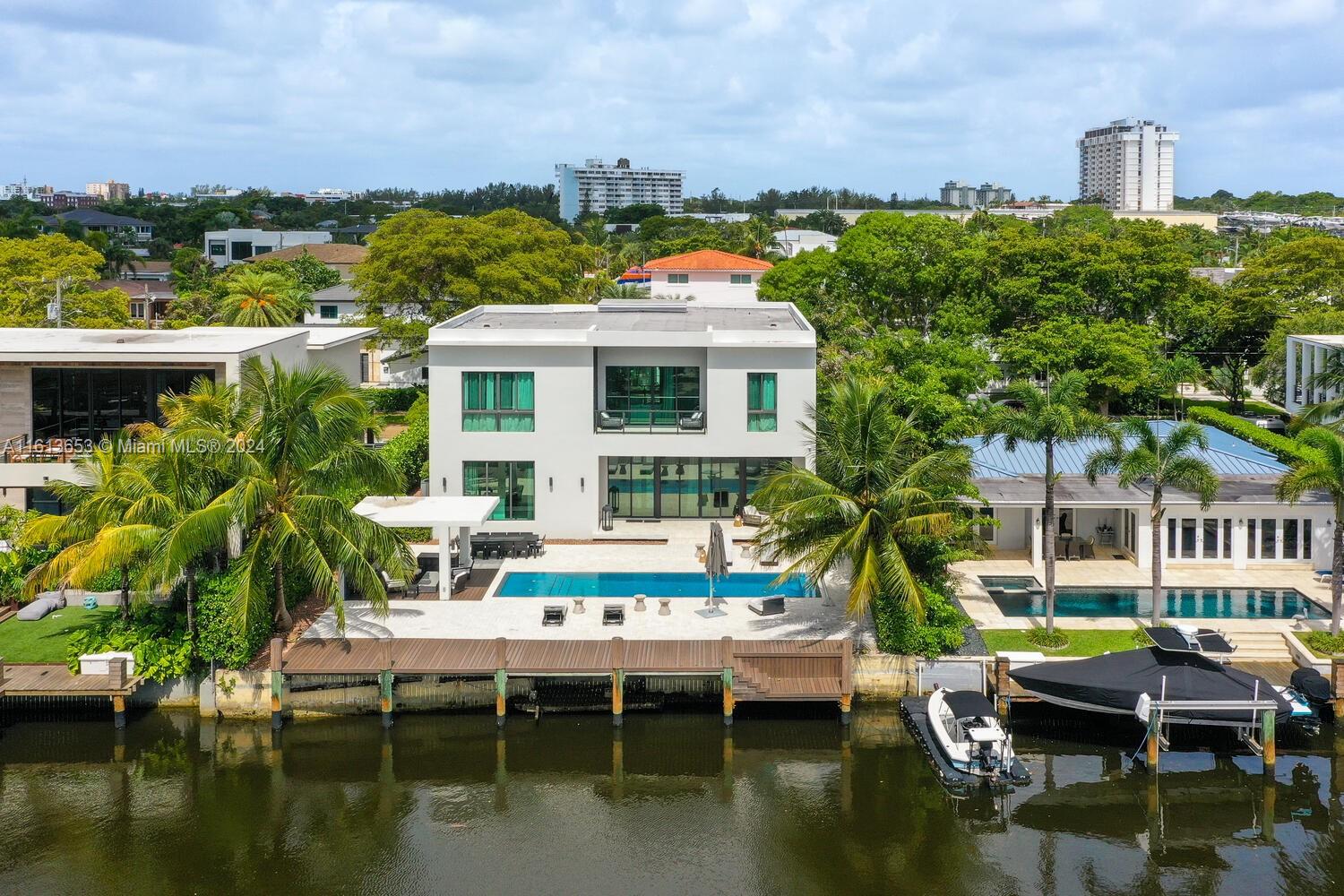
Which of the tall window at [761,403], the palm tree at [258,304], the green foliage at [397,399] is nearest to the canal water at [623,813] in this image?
the tall window at [761,403]

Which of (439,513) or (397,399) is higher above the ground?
(397,399)

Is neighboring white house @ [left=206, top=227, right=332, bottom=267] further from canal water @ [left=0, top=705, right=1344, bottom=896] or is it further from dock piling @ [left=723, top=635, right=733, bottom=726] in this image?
dock piling @ [left=723, top=635, right=733, bottom=726]

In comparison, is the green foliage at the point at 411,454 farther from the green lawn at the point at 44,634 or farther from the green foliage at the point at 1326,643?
the green foliage at the point at 1326,643

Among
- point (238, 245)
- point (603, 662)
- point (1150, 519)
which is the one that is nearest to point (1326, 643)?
point (1150, 519)

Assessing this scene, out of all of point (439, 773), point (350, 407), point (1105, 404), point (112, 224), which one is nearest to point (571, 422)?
point (350, 407)

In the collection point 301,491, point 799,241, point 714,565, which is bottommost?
point 714,565

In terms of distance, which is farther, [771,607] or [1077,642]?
[771,607]

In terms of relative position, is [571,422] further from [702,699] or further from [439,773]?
[439,773]

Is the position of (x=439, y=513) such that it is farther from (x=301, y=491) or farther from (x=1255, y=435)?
(x=1255, y=435)
